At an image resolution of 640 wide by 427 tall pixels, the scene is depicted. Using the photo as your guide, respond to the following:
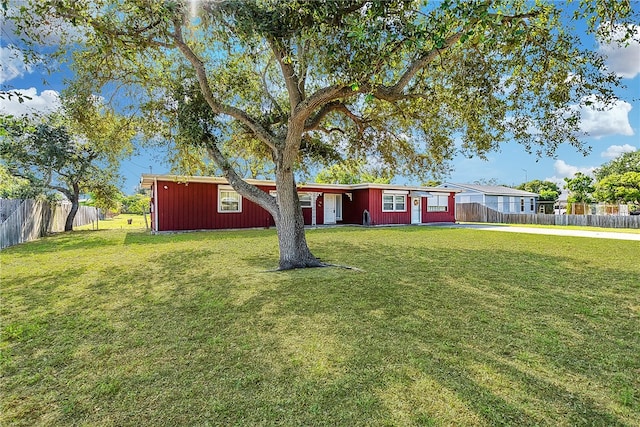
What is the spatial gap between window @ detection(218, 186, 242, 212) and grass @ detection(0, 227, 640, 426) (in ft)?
31.5

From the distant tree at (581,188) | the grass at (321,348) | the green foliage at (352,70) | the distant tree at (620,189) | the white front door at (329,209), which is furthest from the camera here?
the distant tree at (581,188)

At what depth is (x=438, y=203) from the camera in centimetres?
2203


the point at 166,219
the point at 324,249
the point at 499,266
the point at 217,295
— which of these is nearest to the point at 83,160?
the point at 166,219

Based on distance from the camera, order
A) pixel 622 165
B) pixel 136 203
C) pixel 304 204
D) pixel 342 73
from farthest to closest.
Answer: pixel 622 165 → pixel 136 203 → pixel 304 204 → pixel 342 73

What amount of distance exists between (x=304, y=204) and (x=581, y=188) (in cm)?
2532

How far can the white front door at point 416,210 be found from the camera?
2075 cm

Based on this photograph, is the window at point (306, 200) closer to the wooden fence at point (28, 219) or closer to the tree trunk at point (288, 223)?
the wooden fence at point (28, 219)

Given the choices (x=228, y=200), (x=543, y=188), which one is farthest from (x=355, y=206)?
(x=543, y=188)

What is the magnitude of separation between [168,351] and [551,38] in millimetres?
7201

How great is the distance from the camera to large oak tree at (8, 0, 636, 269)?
14.8 feet

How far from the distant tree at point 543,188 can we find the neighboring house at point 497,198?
15.4 feet

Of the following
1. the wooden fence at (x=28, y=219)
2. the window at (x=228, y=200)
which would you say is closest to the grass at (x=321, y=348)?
the wooden fence at (x=28, y=219)

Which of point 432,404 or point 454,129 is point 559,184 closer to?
point 454,129

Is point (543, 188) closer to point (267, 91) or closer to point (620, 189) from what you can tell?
point (620, 189)
